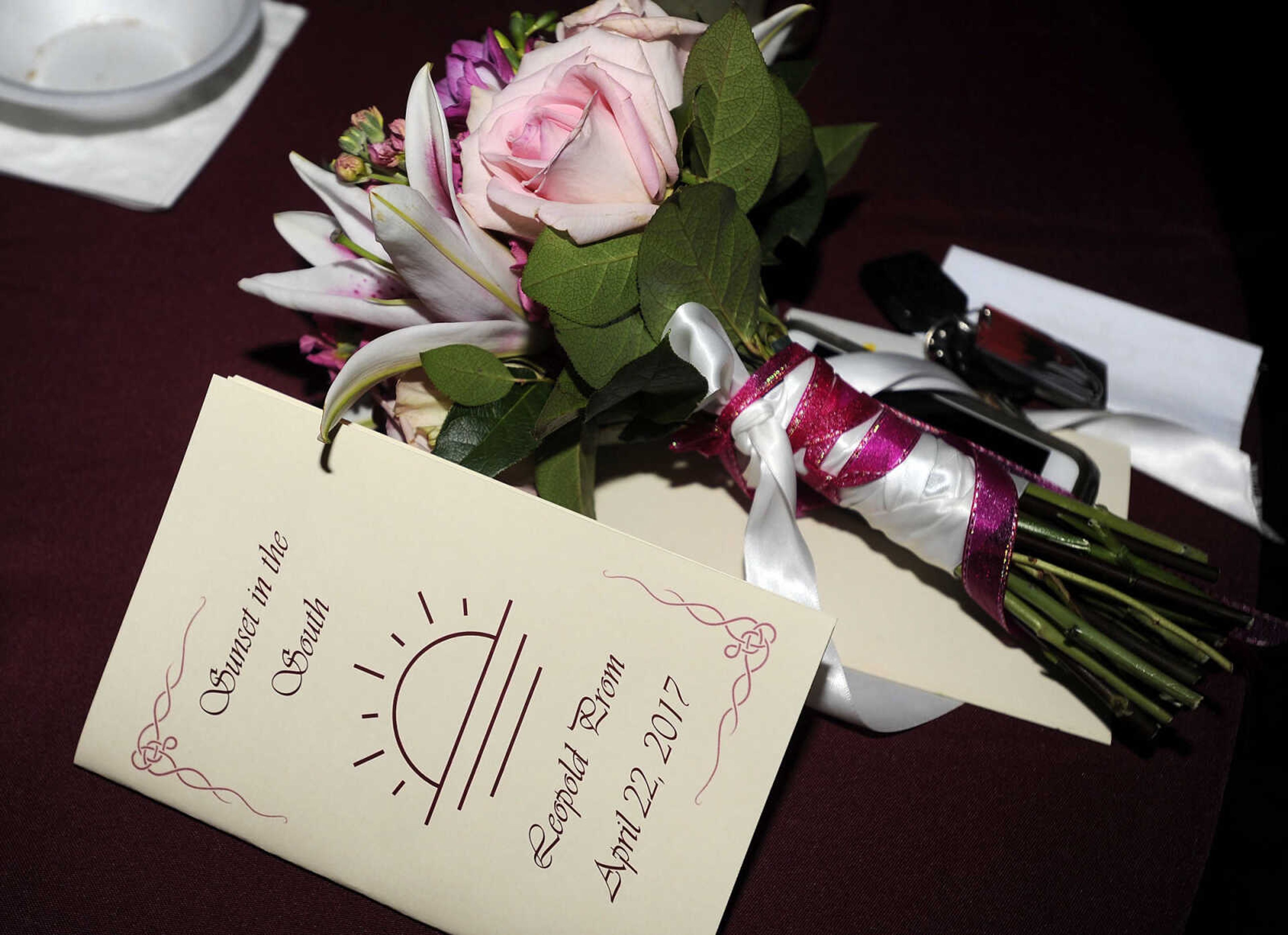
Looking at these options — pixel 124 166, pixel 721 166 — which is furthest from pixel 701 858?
pixel 124 166

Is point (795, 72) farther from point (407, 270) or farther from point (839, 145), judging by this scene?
point (407, 270)

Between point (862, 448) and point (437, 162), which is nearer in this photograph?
point (437, 162)

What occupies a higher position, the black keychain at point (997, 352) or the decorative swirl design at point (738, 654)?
the black keychain at point (997, 352)

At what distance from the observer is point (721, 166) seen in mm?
575

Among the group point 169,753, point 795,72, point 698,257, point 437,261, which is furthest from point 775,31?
point 169,753

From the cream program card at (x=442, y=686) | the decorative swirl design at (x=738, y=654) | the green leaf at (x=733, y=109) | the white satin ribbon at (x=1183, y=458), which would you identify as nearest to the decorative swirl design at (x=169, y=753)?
the cream program card at (x=442, y=686)

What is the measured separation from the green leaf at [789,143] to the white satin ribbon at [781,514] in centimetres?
13

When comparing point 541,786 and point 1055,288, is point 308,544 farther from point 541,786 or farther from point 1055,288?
point 1055,288

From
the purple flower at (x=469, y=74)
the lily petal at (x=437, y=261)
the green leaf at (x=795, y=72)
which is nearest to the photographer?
the lily petal at (x=437, y=261)

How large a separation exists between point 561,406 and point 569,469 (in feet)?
0.20

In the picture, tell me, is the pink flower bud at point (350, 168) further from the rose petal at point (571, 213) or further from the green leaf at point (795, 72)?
the green leaf at point (795, 72)

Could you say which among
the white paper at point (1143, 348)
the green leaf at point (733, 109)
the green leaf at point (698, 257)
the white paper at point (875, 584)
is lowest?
the white paper at point (875, 584)

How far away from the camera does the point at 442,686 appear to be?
1.74 ft

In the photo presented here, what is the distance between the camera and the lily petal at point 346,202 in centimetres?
54
